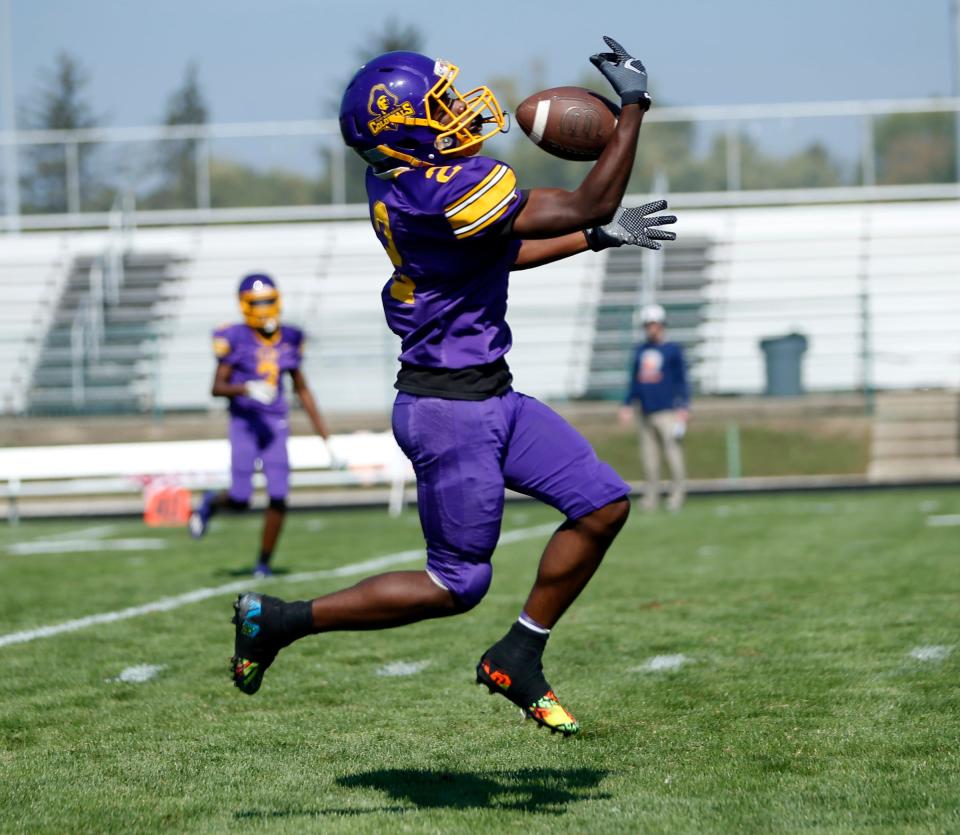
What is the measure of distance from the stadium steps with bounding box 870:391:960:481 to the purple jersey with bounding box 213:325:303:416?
9.62 meters

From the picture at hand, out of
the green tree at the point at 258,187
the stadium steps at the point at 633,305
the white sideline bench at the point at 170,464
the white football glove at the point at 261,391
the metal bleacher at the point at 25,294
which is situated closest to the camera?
the white football glove at the point at 261,391

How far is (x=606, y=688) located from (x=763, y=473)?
43.0 feet

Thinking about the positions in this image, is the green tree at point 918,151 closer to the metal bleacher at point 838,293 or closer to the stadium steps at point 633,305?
the metal bleacher at point 838,293

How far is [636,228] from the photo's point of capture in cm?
371

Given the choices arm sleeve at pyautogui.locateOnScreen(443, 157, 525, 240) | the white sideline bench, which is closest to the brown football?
arm sleeve at pyautogui.locateOnScreen(443, 157, 525, 240)

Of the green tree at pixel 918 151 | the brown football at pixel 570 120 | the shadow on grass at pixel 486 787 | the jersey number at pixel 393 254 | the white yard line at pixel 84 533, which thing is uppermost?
the green tree at pixel 918 151

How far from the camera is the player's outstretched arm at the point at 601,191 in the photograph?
3.46 m

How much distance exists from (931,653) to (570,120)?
2.54 m

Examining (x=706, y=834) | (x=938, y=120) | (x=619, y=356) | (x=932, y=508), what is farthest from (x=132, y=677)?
(x=938, y=120)

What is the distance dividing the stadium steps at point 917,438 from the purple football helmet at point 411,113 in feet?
46.1

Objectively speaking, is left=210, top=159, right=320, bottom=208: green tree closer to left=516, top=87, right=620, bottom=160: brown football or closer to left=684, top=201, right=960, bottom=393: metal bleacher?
left=684, top=201, right=960, bottom=393: metal bleacher

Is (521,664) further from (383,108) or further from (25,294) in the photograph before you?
(25,294)

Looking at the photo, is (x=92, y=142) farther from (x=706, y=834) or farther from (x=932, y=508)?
(x=706, y=834)

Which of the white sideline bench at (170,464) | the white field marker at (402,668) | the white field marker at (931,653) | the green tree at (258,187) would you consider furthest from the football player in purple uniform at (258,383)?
the green tree at (258,187)
